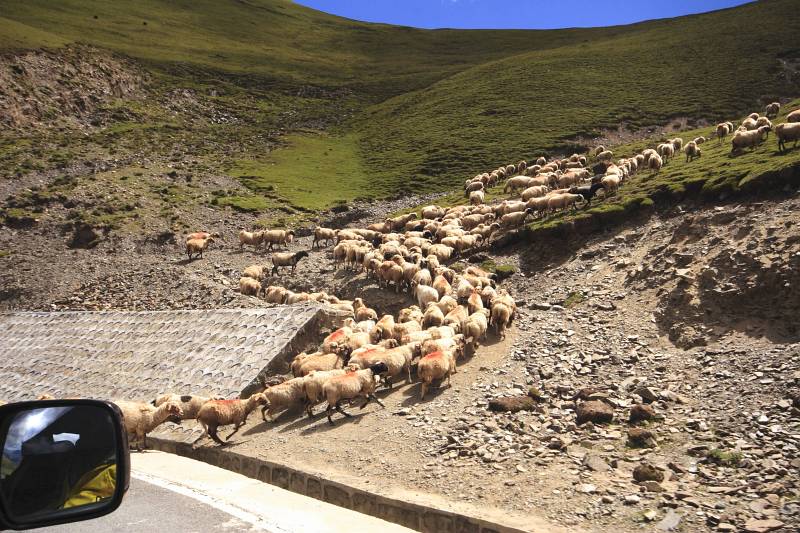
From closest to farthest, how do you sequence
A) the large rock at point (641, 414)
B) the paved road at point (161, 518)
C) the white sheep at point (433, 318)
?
1. the paved road at point (161, 518)
2. the large rock at point (641, 414)
3. the white sheep at point (433, 318)

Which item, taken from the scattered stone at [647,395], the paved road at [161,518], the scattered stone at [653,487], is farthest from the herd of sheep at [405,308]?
the scattered stone at [653,487]

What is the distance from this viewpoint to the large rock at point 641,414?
43.4 feet

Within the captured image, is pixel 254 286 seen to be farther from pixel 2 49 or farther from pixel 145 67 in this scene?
pixel 145 67

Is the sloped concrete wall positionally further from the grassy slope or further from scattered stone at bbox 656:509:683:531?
the grassy slope

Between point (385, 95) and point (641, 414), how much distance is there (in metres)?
113

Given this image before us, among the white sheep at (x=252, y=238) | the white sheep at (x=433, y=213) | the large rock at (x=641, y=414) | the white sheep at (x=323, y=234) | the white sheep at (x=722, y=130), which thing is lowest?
the large rock at (x=641, y=414)

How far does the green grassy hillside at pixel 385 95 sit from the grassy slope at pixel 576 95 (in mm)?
335

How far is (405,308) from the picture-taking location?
2659cm

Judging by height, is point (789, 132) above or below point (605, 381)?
above

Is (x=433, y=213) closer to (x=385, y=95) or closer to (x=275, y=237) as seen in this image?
(x=275, y=237)

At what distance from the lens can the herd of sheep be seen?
1596 cm

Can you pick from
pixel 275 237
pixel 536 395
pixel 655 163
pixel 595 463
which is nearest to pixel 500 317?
pixel 536 395

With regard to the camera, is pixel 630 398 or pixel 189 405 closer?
pixel 630 398

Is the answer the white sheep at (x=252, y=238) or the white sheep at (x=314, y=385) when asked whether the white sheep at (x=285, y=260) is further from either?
the white sheep at (x=314, y=385)
